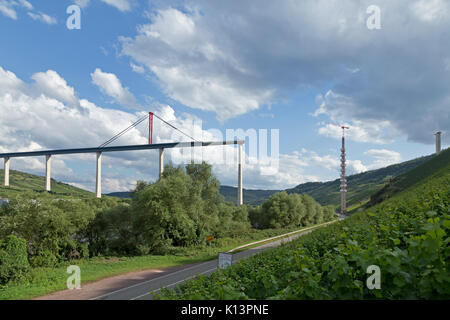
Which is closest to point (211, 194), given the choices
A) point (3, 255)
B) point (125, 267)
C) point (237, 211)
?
point (237, 211)

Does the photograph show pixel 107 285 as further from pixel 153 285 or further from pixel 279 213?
pixel 279 213

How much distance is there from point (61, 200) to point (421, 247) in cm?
4243

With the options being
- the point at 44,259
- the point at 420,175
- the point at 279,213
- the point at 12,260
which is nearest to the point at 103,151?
the point at 279,213

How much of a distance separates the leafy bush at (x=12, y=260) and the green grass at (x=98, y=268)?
26.5 inches

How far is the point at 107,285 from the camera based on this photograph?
2469 centimetres

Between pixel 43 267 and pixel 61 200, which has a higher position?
pixel 61 200

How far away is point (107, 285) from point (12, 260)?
8764mm

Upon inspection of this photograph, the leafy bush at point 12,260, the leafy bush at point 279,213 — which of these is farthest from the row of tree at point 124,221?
the leafy bush at point 279,213

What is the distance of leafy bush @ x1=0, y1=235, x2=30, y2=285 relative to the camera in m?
23.8

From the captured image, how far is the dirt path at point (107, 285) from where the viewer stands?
2136 centimetres

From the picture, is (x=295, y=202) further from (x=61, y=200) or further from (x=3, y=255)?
(x=3, y=255)

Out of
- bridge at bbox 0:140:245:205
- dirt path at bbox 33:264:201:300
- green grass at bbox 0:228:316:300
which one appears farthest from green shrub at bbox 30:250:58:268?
bridge at bbox 0:140:245:205

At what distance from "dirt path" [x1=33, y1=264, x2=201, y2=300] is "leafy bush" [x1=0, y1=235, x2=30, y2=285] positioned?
517 centimetres
